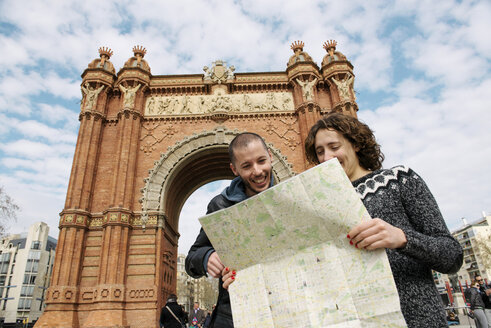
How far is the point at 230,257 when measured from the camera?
1.38 m

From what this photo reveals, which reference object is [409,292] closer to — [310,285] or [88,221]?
[310,285]

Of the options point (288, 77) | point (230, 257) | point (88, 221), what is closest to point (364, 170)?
point (230, 257)

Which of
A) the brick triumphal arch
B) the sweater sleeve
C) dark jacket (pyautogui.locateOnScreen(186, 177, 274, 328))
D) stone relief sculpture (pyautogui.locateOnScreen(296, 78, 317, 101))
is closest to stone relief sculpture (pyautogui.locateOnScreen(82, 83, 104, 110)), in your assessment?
the brick triumphal arch

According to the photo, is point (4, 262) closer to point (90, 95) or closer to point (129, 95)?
point (90, 95)

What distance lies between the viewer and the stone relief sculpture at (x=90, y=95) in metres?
15.5

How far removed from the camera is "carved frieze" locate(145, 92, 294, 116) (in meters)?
16.2

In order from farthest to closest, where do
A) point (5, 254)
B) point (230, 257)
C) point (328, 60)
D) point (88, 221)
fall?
point (5, 254) < point (328, 60) < point (88, 221) < point (230, 257)

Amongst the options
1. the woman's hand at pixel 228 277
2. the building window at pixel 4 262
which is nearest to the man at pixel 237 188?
the woman's hand at pixel 228 277

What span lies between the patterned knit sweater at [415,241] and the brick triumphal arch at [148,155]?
1121cm

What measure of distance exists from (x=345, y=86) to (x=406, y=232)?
Result: 16.0m

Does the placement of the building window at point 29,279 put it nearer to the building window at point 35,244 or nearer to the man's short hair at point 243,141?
the building window at point 35,244

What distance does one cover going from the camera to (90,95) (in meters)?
15.8

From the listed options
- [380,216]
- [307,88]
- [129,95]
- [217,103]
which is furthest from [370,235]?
[129,95]

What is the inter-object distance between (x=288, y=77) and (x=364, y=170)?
51.4ft
